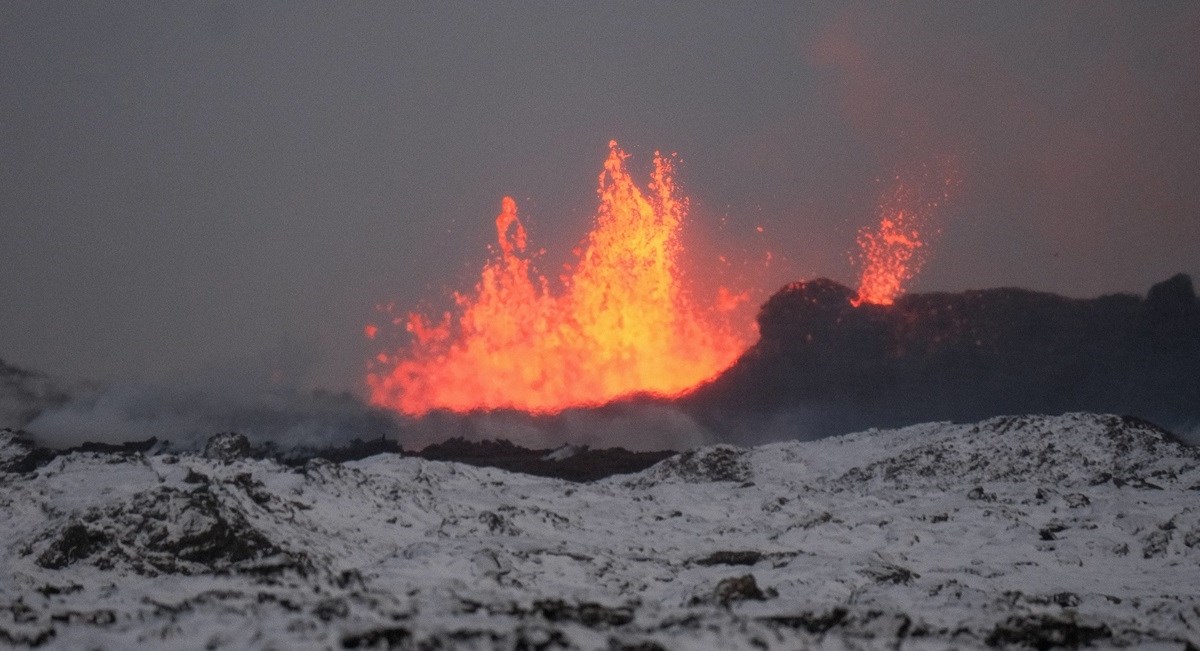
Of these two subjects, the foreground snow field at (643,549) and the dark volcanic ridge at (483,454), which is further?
the dark volcanic ridge at (483,454)

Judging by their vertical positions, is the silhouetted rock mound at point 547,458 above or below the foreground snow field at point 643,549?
above

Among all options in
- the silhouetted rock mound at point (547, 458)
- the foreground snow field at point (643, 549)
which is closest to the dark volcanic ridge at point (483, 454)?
the silhouetted rock mound at point (547, 458)

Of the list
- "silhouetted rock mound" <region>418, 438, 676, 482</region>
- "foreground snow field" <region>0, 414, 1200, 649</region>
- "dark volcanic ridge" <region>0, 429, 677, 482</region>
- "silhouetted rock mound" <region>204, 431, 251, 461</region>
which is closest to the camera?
"foreground snow field" <region>0, 414, 1200, 649</region>

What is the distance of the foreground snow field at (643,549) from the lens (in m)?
12.5

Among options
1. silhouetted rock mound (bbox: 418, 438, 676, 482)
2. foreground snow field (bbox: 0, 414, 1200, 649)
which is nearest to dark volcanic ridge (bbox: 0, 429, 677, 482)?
silhouetted rock mound (bbox: 418, 438, 676, 482)

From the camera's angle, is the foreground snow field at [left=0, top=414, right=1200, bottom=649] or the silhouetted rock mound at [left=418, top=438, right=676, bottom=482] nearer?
the foreground snow field at [left=0, top=414, right=1200, bottom=649]

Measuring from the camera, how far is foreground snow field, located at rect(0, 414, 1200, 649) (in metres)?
12.5

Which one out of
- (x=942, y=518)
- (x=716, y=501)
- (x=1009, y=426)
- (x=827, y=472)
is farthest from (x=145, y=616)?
(x=1009, y=426)

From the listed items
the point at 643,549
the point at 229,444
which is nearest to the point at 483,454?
the point at 229,444

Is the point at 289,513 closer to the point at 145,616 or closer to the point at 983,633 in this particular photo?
the point at 145,616

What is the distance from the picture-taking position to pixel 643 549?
32031 mm

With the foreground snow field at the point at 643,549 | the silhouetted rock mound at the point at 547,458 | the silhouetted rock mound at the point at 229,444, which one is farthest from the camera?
the silhouetted rock mound at the point at 547,458

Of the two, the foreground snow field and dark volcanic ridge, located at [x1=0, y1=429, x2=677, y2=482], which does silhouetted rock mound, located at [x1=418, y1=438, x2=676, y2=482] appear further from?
the foreground snow field

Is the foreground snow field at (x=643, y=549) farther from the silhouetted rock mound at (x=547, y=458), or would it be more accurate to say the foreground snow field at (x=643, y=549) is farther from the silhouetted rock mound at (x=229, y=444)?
the silhouetted rock mound at (x=547, y=458)
